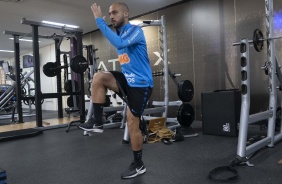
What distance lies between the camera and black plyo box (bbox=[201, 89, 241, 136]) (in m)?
3.12

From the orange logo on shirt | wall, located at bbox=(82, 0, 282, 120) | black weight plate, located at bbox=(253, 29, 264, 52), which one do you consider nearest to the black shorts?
the orange logo on shirt

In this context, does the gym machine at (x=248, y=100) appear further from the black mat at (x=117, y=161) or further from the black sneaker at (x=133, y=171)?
the black sneaker at (x=133, y=171)

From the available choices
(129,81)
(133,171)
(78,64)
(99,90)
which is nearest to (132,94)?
(129,81)

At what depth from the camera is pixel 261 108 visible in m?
3.82

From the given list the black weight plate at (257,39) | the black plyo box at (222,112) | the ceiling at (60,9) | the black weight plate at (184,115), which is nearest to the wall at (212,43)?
the ceiling at (60,9)

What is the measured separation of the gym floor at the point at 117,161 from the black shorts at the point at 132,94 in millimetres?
537

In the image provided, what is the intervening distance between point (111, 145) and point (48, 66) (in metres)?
2.65

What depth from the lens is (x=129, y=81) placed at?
72.6 inches

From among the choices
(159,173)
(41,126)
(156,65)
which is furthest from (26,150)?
(156,65)

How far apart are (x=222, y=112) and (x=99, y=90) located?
79.5 inches

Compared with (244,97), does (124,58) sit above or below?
above

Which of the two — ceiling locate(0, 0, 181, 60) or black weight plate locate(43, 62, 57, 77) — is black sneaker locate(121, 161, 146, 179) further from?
ceiling locate(0, 0, 181, 60)

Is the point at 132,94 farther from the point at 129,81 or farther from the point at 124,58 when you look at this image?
the point at 124,58

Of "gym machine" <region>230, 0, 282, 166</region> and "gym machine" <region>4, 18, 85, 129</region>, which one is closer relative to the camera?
"gym machine" <region>230, 0, 282, 166</region>
